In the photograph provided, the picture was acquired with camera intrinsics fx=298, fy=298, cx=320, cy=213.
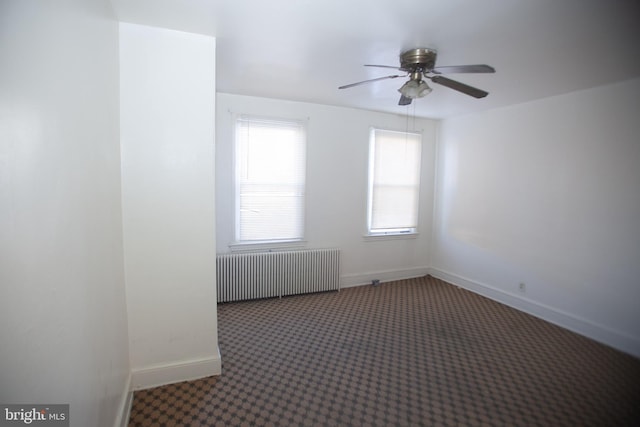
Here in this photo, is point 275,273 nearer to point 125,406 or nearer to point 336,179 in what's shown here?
point 336,179

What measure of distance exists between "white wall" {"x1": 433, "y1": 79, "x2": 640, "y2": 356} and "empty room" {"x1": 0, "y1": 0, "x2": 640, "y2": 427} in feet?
0.07

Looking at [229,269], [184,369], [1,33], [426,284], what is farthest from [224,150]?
[426,284]

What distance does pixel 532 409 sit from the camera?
2.09m

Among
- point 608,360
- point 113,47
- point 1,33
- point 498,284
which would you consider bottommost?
point 608,360

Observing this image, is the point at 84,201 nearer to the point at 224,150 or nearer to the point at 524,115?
the point at 224,150

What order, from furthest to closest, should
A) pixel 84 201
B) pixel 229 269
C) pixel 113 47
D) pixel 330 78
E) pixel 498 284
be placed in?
pixel 498 284 → pixel 229 269 → pixel 330 78 → pixel 113 47 → pixel 84 201

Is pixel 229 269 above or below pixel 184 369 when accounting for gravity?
above

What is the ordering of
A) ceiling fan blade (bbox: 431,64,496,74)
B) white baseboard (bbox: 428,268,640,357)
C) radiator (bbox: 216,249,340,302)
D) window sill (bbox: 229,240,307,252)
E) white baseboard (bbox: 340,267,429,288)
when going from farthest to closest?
white baseboard (bbox: 340,267,429,288) < window sill (bbox: 229,240,307,252) < radiator (bbox: 216,249,340,302) < white baseboard (bbox: 428,268,640,357) < ceiling fan blade (bbox: 431,64,496,74)

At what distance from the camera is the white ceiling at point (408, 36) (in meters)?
1.82

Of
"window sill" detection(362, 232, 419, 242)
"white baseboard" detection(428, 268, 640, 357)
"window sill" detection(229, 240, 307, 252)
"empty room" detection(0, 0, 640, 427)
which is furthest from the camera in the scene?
"window sill" detection(362, 232, 419, 242)

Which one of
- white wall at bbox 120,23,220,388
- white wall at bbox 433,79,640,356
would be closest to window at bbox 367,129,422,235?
white wall at bbox 433,79,640,356

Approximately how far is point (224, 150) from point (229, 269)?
1.49 metres

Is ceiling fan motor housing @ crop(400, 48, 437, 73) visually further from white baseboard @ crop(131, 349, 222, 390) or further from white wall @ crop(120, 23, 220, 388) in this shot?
white baseboard @ crop(131, 349, 222, 390)

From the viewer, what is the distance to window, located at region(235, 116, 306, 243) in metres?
3.82
